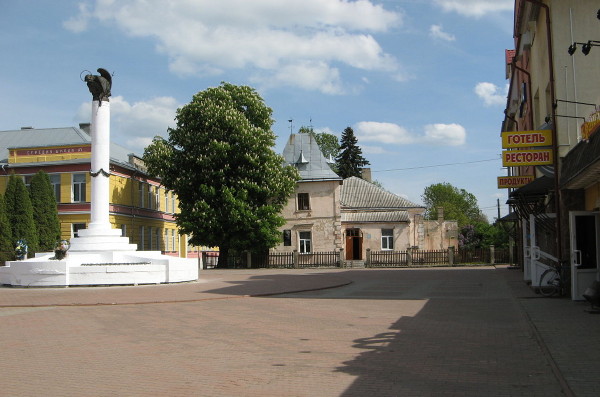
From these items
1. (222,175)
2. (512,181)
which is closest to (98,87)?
(222,175)

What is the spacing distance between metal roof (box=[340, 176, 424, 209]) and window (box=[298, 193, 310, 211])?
18.0 feet

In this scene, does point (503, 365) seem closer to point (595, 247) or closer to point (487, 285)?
point (595, 247)

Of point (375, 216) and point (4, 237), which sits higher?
point (375, 216)

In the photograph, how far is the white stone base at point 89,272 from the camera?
23.6 m

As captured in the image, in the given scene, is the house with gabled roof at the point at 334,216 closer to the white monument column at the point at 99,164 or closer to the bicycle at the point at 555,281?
the white monument column at the point at 99,164

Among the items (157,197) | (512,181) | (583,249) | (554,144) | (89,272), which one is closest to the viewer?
(583,249)

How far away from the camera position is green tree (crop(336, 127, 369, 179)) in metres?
77.1

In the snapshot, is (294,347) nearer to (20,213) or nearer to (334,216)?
(20,213)

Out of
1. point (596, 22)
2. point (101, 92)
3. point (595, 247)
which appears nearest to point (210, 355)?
point (595, 247)

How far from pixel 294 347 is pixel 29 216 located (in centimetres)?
3665

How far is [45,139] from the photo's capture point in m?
50.6

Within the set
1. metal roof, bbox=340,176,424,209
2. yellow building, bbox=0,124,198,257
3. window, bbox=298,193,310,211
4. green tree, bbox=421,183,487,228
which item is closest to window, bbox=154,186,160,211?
yellow building, bbox=0,124,198,257

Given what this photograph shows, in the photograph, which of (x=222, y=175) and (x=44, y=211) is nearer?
(x=222, y=175)

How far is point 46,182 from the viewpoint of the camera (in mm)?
44094
